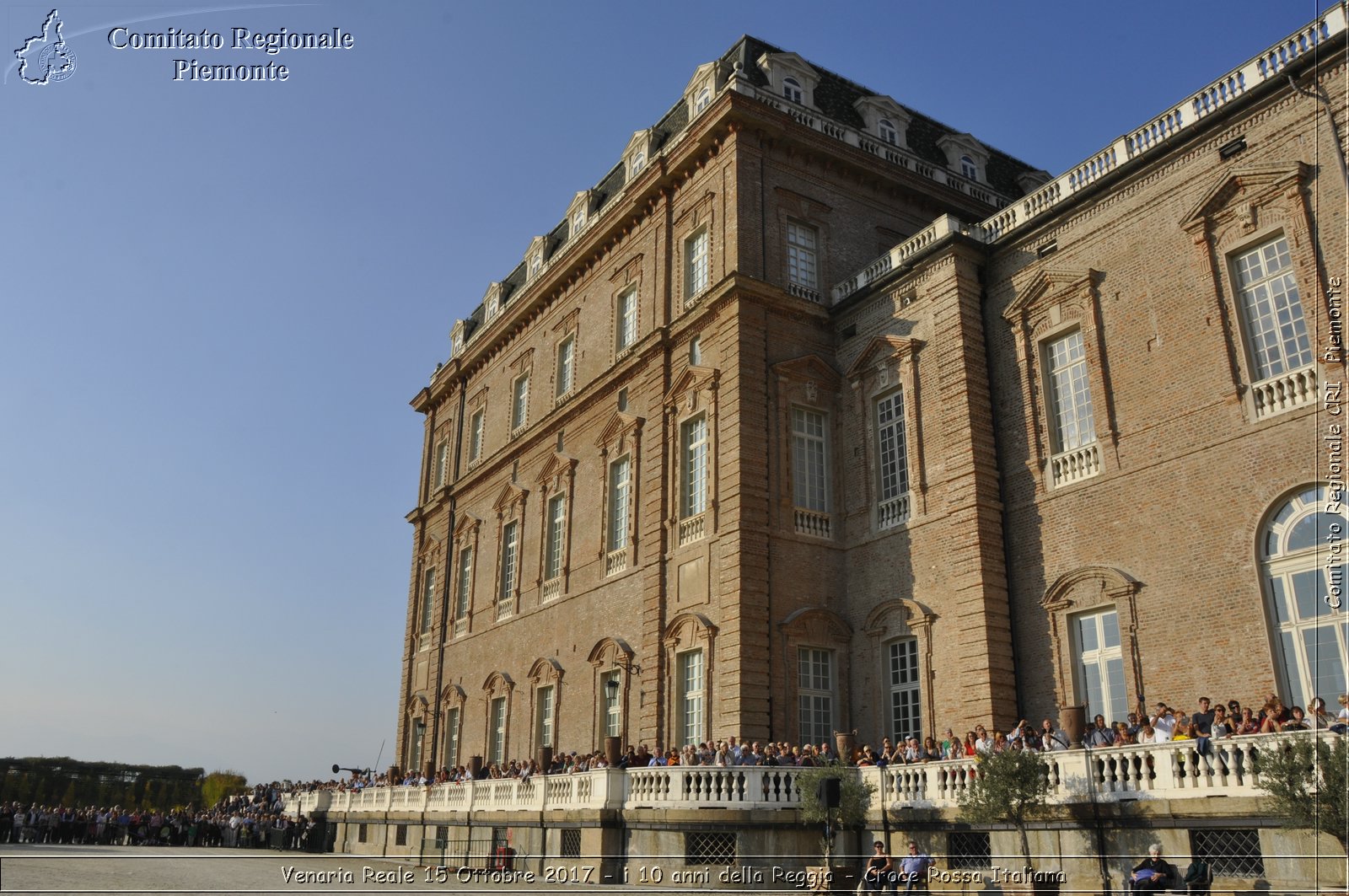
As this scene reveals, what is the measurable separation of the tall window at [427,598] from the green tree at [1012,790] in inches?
1189

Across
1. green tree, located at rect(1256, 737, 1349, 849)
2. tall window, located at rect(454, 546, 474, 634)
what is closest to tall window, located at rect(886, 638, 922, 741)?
green tree, located at rect(1256, 737, 1349, 849)

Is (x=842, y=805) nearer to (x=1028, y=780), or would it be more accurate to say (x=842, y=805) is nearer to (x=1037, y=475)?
(x=1028, y=780)

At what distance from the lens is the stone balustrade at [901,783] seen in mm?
13461

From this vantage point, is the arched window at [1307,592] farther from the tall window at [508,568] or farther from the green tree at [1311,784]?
the tall window at [508,568]

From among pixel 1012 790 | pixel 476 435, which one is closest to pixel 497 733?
pixel 476 435

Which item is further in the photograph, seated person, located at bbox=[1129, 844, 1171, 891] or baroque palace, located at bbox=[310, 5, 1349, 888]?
baroque palace, located at bbox=[310, 5, 1349, 888]

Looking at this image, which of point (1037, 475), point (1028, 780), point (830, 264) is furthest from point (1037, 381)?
point (1028, 780)

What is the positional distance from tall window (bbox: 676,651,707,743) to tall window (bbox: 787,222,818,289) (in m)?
9.75

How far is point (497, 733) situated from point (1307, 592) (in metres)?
25.2

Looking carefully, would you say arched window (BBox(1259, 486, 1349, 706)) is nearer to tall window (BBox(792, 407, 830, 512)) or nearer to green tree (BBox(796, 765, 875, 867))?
green tree (BBox(796, 765, 875, 867))

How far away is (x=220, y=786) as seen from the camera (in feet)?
287

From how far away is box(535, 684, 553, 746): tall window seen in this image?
3055 cm

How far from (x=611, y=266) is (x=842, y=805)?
63.9 feet

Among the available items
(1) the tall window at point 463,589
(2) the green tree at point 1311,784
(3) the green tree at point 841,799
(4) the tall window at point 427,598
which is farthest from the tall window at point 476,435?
(2) the green tree at point 1311,784
